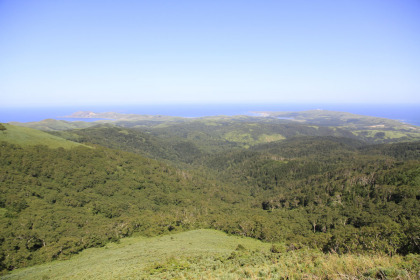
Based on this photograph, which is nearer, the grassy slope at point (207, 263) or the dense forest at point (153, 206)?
the grassy slope at point (207, 263)

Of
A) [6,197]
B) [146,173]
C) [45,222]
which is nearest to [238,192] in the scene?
[146,173]

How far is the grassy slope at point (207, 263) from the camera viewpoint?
1306 cm

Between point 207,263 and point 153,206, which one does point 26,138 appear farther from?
point 207,263

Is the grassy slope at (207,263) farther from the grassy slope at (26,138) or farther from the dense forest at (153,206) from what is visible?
the grassy slope at (26,138)

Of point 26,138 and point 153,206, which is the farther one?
point 26,138

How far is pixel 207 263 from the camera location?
3238 centimetres

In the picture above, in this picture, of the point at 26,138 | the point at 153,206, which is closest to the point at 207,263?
the point at 153,206

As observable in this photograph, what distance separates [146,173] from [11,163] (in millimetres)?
70956

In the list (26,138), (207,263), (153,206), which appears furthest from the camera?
(26,138)

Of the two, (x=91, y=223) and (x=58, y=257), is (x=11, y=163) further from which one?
(x=58, y=257)

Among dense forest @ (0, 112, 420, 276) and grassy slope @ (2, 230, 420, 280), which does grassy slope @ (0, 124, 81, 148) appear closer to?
dense forest @ (0, 112, 420, 276)

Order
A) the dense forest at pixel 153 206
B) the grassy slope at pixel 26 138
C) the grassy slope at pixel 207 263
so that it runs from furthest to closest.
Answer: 1. the grassy slope at pixel 26 138
2. the dense forest at pixel 153 206
3. the grassy slope at pixel 207 263

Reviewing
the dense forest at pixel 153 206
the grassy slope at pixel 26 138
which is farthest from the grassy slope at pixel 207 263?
the grassy slope at pixel 26 138

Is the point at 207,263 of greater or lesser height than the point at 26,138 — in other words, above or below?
below
